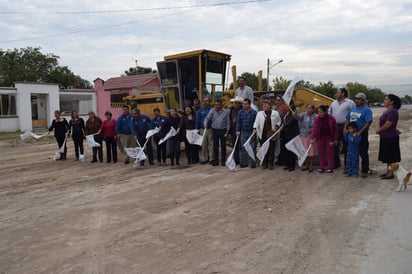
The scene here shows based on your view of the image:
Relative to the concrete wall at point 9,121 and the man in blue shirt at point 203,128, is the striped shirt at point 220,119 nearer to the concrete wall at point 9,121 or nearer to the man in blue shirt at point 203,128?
the man in blue shirt at point 203,128

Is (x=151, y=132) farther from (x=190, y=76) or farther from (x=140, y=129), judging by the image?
(x=190, y=76)

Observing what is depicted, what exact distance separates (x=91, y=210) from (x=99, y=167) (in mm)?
4671

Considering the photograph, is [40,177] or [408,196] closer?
[408,196]

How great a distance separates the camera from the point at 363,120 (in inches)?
314

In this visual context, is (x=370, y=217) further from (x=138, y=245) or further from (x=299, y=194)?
(x=138, y=245)

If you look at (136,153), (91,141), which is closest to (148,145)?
(136,153)

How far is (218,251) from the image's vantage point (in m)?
4.48

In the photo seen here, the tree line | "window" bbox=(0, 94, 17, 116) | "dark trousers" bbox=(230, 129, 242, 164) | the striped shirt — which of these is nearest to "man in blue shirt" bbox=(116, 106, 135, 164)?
the striped shirt

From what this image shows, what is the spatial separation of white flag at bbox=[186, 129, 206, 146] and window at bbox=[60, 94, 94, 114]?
23105 mm

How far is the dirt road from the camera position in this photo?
167 inches

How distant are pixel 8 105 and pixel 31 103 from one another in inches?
68.7

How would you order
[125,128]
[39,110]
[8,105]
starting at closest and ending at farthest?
[125,128] → [8,105] → [39,110]

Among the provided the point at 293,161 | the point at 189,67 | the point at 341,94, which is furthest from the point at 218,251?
the point at 189,67

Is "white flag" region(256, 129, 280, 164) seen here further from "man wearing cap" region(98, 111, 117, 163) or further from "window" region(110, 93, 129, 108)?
"window" region(110, 93, 129, 108)
